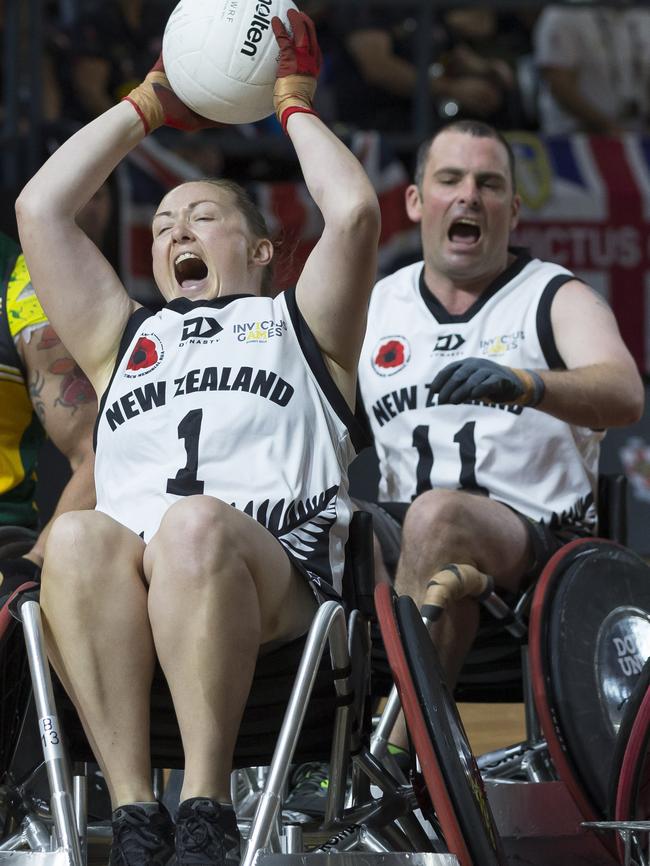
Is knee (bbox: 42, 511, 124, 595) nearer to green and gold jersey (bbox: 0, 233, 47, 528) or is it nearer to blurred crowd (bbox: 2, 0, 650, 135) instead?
green and gold jersey (bbox: 0, 233, 47, 528)

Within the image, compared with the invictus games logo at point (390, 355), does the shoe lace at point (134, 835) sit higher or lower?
lower

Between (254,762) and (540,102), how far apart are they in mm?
5646

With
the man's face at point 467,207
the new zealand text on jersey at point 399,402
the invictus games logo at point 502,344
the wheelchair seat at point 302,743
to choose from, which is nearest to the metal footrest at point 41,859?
the wheelchair seat at point 302,743

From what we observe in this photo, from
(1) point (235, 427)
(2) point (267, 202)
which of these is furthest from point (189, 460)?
(2) point (267, 202)

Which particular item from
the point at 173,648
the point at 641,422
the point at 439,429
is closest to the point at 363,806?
the point at 173,648

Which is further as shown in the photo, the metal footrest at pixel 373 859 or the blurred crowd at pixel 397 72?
the blurred crowd at pixel 397 72

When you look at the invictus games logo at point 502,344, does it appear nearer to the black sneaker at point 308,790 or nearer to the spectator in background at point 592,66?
the black sneaker at point 308,790

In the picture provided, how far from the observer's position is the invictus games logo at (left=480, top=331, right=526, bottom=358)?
3656mm

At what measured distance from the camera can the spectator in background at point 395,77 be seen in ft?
24.5

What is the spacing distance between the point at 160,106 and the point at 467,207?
3.64 ft

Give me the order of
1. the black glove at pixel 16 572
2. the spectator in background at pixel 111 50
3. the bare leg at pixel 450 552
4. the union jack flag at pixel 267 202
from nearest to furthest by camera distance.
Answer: the black glove at pixel 16 572
the bare leg at pixel 450 552
the union jack flag at pixel 267 202
the spectator in background at pixel 111 50

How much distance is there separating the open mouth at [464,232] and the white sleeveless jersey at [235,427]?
1.16 metres

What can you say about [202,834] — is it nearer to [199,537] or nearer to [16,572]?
[199,537]

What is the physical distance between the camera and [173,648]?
7.63ft
